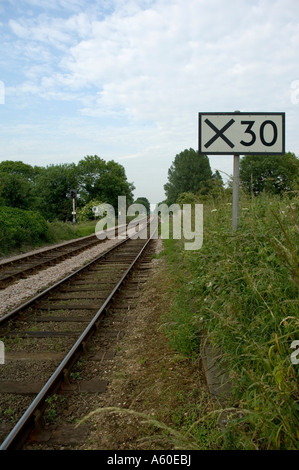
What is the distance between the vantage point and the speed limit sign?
418 centimetres

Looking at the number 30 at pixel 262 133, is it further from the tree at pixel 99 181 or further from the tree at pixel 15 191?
the tree at pixel 99 181

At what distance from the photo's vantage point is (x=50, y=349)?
4.37m

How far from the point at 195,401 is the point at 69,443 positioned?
41.8 inches

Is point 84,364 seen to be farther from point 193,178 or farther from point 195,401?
point 193,178

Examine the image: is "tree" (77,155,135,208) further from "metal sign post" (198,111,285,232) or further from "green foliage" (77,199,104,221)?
"metal sign post" (198,111,285,232)

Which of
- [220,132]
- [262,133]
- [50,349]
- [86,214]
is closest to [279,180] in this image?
[262,133]

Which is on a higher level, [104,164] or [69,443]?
[104,164]

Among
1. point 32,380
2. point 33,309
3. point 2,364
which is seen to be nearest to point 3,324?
point 33,309

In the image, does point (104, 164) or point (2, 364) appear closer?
point (2, 364)

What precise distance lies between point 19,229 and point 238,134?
1266cm

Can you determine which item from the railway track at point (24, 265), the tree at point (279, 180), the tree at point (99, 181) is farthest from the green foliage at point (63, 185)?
the tree at point (279, 180)

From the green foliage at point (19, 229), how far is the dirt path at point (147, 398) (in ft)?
34.8

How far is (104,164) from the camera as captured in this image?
56062 millimetres

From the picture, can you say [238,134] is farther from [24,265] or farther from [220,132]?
[24,265]
